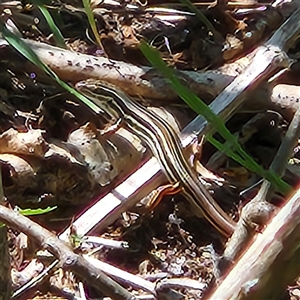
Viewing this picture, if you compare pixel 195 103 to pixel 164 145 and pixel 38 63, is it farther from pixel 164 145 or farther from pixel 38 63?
pixel 164 145

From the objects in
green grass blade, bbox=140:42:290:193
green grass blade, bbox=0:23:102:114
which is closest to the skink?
green grass blade, bbox=0:23:102:114

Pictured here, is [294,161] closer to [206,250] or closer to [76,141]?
[206,250]

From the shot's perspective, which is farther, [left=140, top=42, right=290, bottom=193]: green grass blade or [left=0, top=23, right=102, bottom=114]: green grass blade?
[left=0, top=23, right=102, bottom=114]: green grass blade

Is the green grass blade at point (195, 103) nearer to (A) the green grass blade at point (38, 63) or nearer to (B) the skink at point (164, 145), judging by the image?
(A) the green grass blade at point (38, 63)

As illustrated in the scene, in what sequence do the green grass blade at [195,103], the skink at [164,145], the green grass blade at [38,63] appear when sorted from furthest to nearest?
the skink at [164,145], the green grass blade at [38,63], the green grass blade at [195,103]

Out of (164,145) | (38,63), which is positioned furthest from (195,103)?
(164,145)

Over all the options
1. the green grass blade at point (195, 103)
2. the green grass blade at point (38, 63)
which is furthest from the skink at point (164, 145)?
the green grass blade at point (195, 103)

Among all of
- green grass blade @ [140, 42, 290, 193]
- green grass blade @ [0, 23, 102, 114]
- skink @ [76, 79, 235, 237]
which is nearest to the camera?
green grass blade @ [140, 42, 290, 193]

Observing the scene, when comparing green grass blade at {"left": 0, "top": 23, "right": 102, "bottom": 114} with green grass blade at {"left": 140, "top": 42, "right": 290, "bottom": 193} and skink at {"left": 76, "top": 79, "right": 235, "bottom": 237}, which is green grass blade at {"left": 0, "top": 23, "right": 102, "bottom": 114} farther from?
green grass blade at {"left": 140, "top": 42, "right": 290, "bottom": 193}

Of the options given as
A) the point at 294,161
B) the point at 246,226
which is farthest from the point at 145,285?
the point at 294,161
